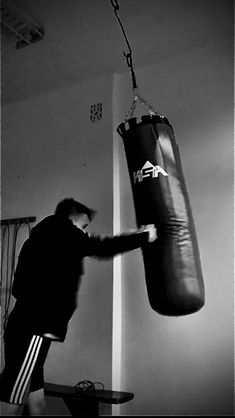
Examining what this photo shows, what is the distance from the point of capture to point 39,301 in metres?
2.37

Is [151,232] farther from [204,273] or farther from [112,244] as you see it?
[204,273]

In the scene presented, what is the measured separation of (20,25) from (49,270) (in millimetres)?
1530

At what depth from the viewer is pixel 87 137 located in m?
3.38

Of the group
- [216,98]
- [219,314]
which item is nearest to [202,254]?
[219,314]

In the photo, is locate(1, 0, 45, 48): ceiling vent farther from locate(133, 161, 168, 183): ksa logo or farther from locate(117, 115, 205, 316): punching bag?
locate(133, 161, 168, 183): ksa logo

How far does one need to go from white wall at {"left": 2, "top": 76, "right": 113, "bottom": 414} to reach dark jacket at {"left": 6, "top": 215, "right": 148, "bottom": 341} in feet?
2.14

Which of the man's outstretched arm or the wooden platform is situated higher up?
the man's outstretched arm

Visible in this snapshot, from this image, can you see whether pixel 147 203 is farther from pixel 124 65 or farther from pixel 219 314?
pixel 124 65

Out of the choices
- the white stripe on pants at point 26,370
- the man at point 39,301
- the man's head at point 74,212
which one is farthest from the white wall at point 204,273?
the white stripe on pants at point 26,370

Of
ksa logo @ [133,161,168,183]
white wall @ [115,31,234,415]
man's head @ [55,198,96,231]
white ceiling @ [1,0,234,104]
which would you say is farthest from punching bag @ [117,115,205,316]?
white ceiling @ [1,0,234,104]

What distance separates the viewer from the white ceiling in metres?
2.63

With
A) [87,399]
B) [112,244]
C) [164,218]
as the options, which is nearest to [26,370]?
[87,399]

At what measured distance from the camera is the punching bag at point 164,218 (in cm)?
197

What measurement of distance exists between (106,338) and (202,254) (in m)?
0.87
